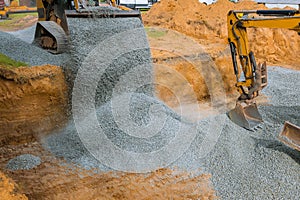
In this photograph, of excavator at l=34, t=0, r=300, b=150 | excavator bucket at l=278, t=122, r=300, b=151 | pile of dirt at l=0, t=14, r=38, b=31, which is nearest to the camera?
excavator bucket at l=278, t=122, r=300, b=151

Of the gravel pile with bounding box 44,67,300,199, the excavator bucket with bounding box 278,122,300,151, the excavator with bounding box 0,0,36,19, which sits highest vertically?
the excavator with bounding box 0,0,36,19

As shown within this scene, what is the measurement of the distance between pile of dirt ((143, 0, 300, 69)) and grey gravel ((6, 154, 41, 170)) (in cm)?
757

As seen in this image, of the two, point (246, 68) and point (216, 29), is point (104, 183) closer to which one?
point (246, 68)

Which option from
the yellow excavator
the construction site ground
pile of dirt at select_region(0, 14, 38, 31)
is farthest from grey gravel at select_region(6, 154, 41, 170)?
pile of dirt at select_region(0, 14, 38, 31)

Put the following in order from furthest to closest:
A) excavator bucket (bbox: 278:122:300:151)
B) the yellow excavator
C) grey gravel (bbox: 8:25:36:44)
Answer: grey gravel (bbox: 8:25:36:44)
the yellow excavator
excavator bucket (bbox: 278:122:300:151)

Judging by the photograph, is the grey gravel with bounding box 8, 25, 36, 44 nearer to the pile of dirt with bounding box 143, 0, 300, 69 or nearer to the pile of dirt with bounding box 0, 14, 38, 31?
the pile of dirt with bounding box 0, 14, 38, 31

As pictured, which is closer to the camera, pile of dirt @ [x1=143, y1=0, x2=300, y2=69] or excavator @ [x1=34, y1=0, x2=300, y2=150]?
excavator @ [x1=34, y1=0, x2=300, y2=150]

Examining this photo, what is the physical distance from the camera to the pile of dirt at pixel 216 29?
11.0 m

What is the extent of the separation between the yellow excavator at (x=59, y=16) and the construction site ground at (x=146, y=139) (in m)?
0.23

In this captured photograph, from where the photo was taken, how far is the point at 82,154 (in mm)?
4613

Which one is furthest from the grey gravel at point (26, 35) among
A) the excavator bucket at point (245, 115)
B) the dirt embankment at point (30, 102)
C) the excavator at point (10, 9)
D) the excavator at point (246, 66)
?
the excavator at point (10, 9)

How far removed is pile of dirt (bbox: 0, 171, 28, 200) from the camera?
135 inches

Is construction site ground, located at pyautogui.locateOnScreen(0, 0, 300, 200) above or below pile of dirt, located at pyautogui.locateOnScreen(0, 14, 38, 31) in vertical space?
below

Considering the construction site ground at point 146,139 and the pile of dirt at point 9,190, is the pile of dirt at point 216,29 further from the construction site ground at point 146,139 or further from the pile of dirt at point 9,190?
the pile of dirt at point 9,190
